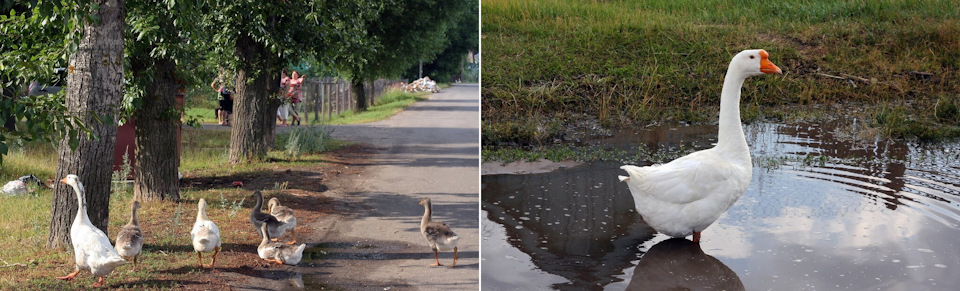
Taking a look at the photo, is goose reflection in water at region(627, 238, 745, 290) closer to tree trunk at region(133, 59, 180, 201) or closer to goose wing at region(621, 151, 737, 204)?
goose wing at region(621, 151, 737, 204)

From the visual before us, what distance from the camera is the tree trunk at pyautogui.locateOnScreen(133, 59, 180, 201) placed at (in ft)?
31.3

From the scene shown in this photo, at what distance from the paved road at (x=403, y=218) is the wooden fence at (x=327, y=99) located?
19.4 ft

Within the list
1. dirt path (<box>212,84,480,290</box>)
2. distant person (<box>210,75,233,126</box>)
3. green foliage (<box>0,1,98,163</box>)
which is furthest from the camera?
distant person (<box>210,75,233,126</box>)

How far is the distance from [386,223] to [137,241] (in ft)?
9.82

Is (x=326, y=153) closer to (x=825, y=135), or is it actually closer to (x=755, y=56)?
(x=825, y=135)

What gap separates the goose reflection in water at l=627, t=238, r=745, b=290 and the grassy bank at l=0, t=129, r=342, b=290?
3.17 metres

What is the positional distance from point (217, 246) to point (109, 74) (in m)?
1.63

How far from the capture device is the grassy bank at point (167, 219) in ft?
21.8

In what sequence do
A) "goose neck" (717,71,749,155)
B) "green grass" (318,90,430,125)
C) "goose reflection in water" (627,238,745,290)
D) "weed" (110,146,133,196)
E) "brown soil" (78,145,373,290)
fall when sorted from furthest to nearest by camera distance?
"green grass" (318,90,430,125), "weed" (110,146,133,196), "brown soil" (78,145,373,290), "goose neck" (717,71,749,155), "goose reflection in water" (627,238,745,290)

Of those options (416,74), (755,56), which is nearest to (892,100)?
(755,56)

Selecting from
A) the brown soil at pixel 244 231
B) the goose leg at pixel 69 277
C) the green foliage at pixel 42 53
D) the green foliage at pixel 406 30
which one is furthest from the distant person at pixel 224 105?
the goose leg at pixel 69 277

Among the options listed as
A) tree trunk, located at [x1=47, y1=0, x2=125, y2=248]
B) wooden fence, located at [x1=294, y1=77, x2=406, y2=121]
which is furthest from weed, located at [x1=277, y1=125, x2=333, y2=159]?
tree trunk, located at [x1=47, y1=0, x2=125, y2=248]

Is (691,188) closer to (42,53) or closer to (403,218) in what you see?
(403,218)

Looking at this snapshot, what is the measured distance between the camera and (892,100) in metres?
11.8
